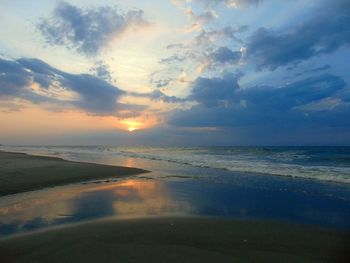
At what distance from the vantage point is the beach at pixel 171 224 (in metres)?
5.84

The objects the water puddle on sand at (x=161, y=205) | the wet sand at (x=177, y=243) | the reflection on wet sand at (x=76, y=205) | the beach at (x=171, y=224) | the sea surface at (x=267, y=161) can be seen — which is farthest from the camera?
the sea surface at (x=267, y=161)

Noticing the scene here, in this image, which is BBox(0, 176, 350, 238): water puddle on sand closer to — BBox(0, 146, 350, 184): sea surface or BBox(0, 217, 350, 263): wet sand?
BBox(0, 217, 350, 263): wet sand

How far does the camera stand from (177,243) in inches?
252

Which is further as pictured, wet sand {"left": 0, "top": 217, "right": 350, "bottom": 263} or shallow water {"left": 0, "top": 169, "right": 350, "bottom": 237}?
shallow water {"left": 0, "top": 169, "right": 350, "bottom": 237}

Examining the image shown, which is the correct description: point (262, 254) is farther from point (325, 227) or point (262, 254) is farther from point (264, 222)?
point (325, 227)

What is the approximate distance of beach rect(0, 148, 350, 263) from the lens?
19.2 ft

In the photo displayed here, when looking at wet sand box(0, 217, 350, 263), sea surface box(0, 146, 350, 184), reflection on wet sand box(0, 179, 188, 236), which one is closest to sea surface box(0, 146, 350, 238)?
reflection on wet sand box(0, 179, 188, 236)

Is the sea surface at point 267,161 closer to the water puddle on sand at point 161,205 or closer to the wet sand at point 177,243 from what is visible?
the water puddle on sand at point 161,205

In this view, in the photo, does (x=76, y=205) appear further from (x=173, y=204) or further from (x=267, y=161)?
(x=267, y=161)

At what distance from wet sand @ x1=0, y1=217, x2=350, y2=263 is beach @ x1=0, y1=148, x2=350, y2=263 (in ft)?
0.06

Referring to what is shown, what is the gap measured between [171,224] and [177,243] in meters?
1.53

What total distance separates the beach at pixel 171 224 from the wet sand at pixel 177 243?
0.06 ft

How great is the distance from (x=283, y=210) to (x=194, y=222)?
3.60 m

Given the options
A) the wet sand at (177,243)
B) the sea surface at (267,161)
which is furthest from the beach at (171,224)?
the sea surface at (267,161)
